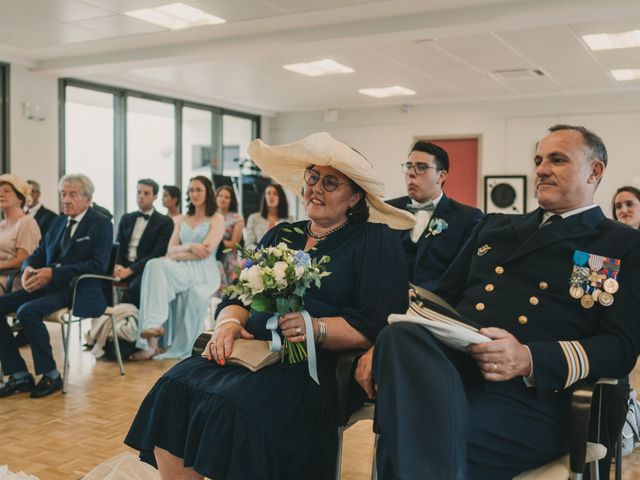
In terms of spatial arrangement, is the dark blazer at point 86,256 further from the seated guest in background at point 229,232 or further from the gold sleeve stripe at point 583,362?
the gold sleeve stripe at point 583,362

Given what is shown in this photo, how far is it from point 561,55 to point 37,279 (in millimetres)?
6237

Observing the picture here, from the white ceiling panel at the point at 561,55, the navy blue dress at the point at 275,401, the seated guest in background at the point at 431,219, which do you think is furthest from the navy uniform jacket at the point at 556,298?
the white ceiling panel at the point at 561,55

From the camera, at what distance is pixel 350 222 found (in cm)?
277

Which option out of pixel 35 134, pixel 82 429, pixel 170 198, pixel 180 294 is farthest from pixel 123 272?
pixel 35 134

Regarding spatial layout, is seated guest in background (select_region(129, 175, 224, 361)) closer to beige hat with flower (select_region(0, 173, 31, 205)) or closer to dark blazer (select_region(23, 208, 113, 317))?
dark blazer (select_region(23, 208, 113, 317))

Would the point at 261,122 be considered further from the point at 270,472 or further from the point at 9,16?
the point at 270,472

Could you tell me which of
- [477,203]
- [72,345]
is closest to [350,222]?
[72,345]

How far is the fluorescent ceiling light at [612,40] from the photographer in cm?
702

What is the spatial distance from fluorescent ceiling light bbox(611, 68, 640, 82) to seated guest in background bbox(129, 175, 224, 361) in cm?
592

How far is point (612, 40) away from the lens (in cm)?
728

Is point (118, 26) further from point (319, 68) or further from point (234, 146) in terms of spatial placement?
point (234, 146)

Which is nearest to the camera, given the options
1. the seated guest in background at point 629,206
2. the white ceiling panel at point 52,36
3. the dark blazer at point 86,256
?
the seated guest in background at point 629,206

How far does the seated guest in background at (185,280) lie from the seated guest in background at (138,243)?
170 millimetres

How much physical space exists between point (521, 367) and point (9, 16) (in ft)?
20.0
